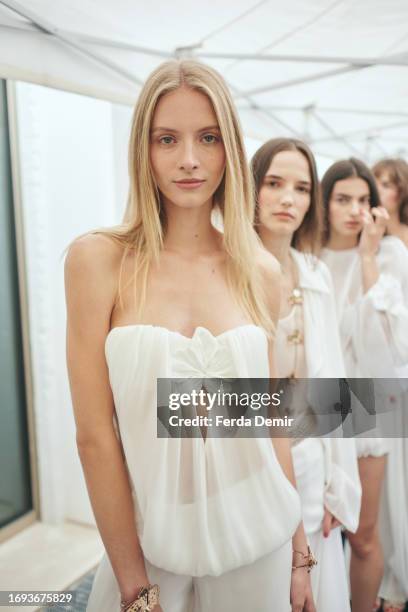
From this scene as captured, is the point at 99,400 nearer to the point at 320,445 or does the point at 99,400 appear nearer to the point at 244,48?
the point at 320,445

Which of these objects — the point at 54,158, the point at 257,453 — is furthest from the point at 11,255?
the point at 257,453

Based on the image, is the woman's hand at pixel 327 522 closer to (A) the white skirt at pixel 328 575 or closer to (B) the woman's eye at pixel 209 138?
(A) the white skirt at pixel 328 575

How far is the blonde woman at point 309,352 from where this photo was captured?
121 cm

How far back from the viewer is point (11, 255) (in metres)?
1.75

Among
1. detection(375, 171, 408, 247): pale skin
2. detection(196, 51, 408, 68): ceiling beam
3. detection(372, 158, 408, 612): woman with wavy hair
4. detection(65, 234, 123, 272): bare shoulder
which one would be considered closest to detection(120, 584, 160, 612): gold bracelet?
detection(65, 234, 123, 272): bare shoulder

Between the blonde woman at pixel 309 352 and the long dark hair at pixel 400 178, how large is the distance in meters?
0.43

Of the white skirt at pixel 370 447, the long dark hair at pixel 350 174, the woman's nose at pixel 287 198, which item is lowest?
the white skirt at pixel 370 447

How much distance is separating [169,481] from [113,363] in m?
0.24

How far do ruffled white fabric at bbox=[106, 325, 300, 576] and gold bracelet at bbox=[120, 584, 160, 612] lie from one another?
0.18ft

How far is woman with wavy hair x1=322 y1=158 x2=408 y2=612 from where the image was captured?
1.41 metres

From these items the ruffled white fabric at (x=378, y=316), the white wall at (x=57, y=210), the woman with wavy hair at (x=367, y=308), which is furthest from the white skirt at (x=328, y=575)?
the white wall at (x=57, y=210)

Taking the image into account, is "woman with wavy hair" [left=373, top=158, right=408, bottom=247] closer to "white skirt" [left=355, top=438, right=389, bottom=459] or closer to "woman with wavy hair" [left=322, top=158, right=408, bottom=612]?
"woman with wavy hair" [left=322, top=158, right=408, bottom=612]

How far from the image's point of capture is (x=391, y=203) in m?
1.58

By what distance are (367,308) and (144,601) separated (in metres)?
0.97
